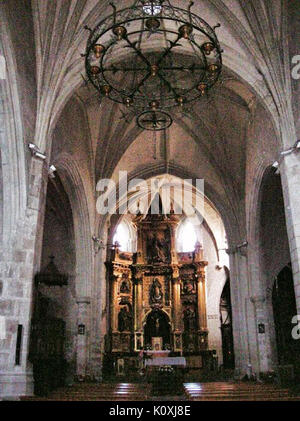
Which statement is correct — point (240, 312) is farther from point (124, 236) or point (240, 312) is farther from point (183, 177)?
point (124, 236)

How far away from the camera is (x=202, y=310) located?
2603 cm

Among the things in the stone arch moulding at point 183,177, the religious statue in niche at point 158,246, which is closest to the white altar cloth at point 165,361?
the stone arch moulding at point 183,177

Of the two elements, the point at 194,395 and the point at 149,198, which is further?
the point at 149,198

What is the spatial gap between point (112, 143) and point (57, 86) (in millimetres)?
6428

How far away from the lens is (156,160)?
22703 millimetres

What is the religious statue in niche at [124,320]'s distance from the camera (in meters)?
25.7

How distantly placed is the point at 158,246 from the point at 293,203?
1634 cm

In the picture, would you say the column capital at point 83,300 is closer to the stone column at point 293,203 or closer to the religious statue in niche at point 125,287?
the religious statue in niche at point 125,287

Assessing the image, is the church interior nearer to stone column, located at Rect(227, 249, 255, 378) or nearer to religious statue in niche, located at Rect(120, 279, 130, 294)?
stone column, located at Rect(227, 249, 255, 378)

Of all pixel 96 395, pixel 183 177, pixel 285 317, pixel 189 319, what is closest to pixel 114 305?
pixel 189 319

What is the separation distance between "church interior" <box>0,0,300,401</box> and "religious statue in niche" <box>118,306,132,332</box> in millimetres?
97

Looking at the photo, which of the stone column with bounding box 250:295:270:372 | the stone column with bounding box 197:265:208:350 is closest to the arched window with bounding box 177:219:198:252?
the stone column with bounding box 197:265:208:350
